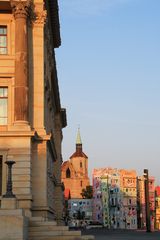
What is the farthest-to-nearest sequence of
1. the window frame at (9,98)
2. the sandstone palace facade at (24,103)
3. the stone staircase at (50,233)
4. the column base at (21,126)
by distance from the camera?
1. the window frame at (9,98)
2. the column base at (21,126)
3. the sandstone palace facade at (24,103)
4. the stone staircase at (50,233)

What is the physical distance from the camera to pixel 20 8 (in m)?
37.5

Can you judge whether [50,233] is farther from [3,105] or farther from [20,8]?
[20,8]

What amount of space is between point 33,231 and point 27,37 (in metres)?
14.3

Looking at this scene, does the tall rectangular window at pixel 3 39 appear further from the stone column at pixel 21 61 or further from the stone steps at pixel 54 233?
the stone steps at pixel 54 233

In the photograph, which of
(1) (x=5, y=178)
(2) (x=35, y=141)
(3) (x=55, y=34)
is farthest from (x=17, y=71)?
(3) (x=55, y=34)

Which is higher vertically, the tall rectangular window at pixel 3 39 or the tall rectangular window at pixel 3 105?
the tall rectangular window at pixel 3 39

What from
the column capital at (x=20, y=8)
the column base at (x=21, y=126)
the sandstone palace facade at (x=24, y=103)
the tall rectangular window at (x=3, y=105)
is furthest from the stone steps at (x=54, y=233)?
the column capital at (x=20, y=8)

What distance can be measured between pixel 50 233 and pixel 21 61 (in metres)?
12.5

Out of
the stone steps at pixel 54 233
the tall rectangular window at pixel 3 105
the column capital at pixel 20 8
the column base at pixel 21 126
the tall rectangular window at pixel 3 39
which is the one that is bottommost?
the stone steps at pixel 54 233

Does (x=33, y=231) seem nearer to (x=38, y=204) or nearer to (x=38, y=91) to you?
(x=38, y=204)

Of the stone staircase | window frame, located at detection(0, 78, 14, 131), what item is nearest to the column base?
window frame, located at detection(0, 78, 14, 131)

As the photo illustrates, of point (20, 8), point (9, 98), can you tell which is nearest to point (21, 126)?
point (9, 98)

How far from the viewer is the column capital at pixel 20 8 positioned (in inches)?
1474

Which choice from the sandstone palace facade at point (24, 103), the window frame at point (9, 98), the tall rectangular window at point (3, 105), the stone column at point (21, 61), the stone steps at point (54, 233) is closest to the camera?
the stone steps at point (54, 233)
